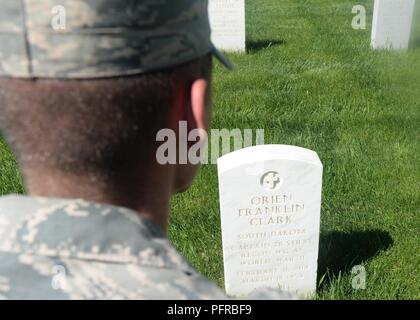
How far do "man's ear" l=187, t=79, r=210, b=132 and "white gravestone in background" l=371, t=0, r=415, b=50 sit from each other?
7232 millimetres

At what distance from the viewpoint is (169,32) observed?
3.59 feet

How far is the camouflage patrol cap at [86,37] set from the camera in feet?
3.37

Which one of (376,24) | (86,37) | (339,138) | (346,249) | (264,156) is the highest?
(86,37)

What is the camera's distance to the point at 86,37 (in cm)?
104

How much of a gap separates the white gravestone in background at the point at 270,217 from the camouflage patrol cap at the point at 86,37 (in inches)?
91.7

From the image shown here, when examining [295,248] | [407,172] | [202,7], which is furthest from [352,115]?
[202,7]

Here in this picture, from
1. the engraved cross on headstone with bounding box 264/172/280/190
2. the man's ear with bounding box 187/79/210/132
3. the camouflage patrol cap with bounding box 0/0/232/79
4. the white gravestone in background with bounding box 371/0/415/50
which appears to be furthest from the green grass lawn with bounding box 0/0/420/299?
the camouflage patrol cap with bounding box 0/0/232/79


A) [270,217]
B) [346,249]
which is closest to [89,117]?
[270,217]

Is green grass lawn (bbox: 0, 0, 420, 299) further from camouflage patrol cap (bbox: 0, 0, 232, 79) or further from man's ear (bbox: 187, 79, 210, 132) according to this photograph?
camouflage patrol cap (bbox: 0, 0, 232, 79)

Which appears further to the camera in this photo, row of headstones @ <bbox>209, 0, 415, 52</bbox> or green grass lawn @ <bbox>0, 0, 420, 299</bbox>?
row of headstones @ <bbox>209, 0, 415, 52</bbox>

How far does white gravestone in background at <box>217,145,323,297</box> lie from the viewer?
3.42m

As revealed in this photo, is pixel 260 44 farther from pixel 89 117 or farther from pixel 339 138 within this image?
pixel 89 117

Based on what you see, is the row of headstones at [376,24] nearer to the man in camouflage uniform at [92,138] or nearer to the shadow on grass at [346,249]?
the shadow on grass at [346,249]

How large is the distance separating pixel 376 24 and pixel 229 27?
167 cm
